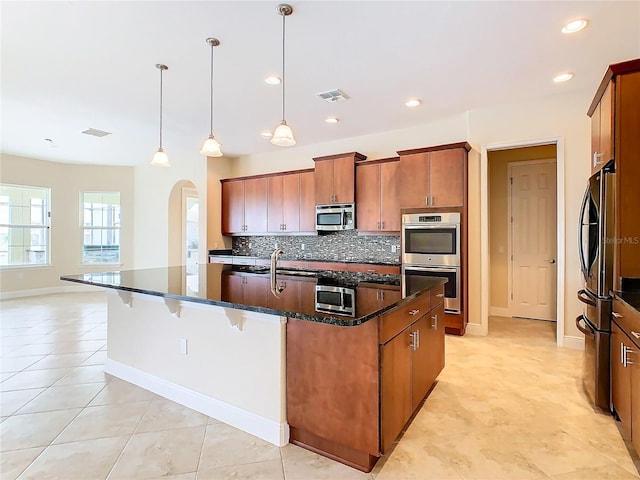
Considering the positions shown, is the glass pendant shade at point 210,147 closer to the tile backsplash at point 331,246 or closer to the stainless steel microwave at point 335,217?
the stainless steel microwave at point 335,217

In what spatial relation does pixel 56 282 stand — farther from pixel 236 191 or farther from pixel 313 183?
pixel 313 183

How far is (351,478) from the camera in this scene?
176 centimetres

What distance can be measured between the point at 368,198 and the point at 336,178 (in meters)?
0.60

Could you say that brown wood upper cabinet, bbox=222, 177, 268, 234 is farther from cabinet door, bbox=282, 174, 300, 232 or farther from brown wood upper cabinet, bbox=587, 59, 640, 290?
brown wood upper cabinet, bbox=587, 59, 640, 290

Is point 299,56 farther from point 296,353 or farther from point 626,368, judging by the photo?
point 626,368

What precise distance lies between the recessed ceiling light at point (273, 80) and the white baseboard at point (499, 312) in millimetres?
4570

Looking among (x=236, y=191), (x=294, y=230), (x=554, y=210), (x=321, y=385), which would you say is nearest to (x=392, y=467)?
(x=321, y=385)

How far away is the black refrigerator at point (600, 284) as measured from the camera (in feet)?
7.62

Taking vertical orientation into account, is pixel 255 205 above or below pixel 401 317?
above

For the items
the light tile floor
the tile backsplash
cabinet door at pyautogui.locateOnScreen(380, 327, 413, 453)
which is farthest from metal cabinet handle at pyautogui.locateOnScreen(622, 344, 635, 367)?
the tile backsplash

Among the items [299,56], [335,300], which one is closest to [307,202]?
[299,56]

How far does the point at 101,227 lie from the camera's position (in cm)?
792

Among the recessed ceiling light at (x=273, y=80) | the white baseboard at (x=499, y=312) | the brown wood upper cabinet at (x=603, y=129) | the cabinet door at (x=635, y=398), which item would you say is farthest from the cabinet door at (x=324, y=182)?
the cabinet door at (x=635, y=398)

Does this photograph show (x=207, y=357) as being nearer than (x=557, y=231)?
Yes
